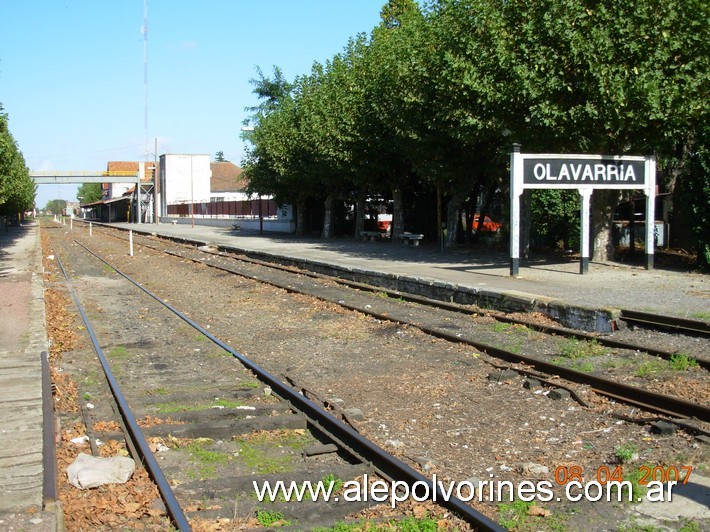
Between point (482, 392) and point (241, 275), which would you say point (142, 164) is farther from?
point (482, 392)

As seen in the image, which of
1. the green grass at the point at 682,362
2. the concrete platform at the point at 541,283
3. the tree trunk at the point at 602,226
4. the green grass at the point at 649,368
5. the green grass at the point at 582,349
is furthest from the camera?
the tree trunk at the point at 602,226

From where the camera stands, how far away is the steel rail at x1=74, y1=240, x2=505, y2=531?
14.8 ft

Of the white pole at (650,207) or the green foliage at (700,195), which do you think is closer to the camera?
the green foliage at (700,195)

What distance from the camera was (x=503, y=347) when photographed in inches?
401

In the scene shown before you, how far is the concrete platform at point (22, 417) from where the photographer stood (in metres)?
4.52

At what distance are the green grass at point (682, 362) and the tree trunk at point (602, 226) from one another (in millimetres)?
11762

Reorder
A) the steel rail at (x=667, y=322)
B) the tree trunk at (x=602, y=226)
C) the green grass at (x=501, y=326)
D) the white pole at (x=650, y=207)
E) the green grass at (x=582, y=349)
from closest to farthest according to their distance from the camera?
the green grass at (x=582, y=349) < the steel rail at (x=667, y=322) < the green grass at (x=501, y=326) < the white pole at (x=650, y=207) < the tree trunk at (x=602, y=226)

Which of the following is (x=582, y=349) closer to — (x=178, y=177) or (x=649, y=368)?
(x=649, y=368)

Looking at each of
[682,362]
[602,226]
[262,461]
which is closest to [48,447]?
[262,461]

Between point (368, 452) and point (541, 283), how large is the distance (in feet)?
36.5

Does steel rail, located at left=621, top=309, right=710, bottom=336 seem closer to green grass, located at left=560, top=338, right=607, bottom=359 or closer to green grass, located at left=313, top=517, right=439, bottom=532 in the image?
green grass, located at left=560, top=338, right=607, bottom=359

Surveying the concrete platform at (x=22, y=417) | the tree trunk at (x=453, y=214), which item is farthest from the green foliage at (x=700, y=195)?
the concrete platform at (x=22, y=417)

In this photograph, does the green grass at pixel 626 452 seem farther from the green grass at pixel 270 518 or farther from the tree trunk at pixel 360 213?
the tree trunk at pixel 360 213

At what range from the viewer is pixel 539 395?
7.61 metres
